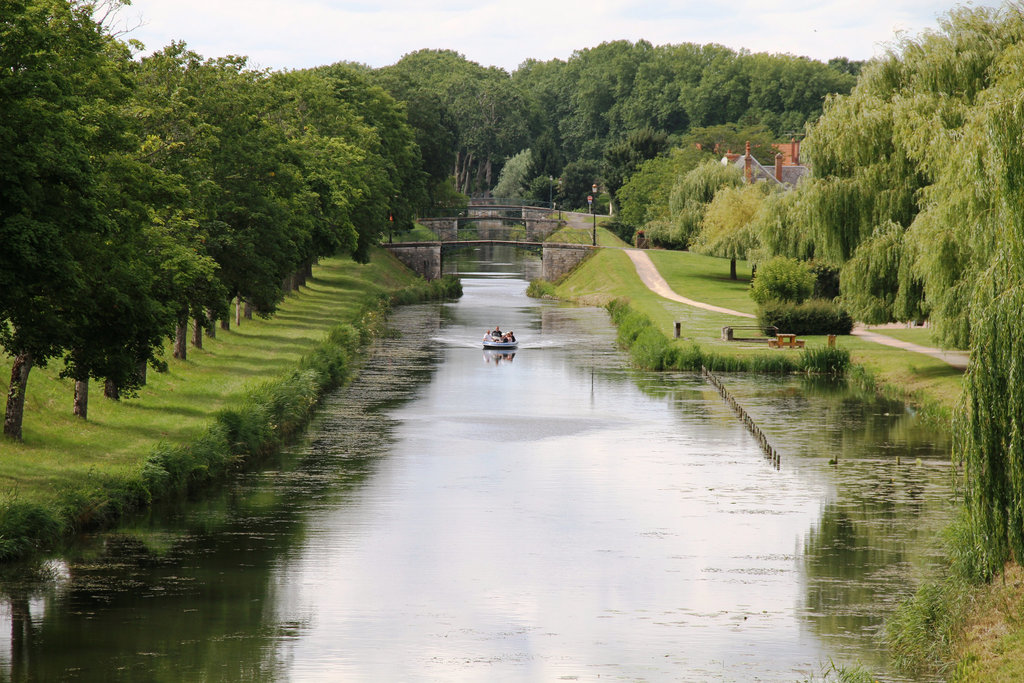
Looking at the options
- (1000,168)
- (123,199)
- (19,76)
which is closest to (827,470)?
(1000,168)

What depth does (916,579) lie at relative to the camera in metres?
26.2

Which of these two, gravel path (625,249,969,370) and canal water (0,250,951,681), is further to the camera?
gravel path (625,249,969,370)

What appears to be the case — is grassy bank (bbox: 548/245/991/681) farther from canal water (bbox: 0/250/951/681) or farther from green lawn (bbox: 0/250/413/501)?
green lawn (bbox: 0/250/413/501)

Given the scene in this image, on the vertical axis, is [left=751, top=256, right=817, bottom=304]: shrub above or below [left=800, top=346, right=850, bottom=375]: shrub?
above

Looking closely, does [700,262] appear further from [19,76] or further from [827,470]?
[19,76]

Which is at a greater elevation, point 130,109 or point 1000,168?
point 130,109

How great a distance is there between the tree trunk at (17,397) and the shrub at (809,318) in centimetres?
4274

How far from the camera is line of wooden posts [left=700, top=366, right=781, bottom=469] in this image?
39.5m

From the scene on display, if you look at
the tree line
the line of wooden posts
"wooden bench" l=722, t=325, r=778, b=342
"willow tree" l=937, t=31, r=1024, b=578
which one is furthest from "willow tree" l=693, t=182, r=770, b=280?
"willow tree" l=937, t=31, r=1024, b=578

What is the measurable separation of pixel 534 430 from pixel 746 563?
17.4 meters

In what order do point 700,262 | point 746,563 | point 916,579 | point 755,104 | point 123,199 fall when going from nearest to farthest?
1. point 916,579
2. point 746,563
3. point 123,199
4. point 700,262
5. point 755,104

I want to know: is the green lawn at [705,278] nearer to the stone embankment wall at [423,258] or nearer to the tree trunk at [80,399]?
the stone embankment wall at [423,258]

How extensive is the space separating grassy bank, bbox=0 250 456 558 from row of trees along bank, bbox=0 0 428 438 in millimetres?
1256

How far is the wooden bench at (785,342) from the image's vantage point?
201 ft
